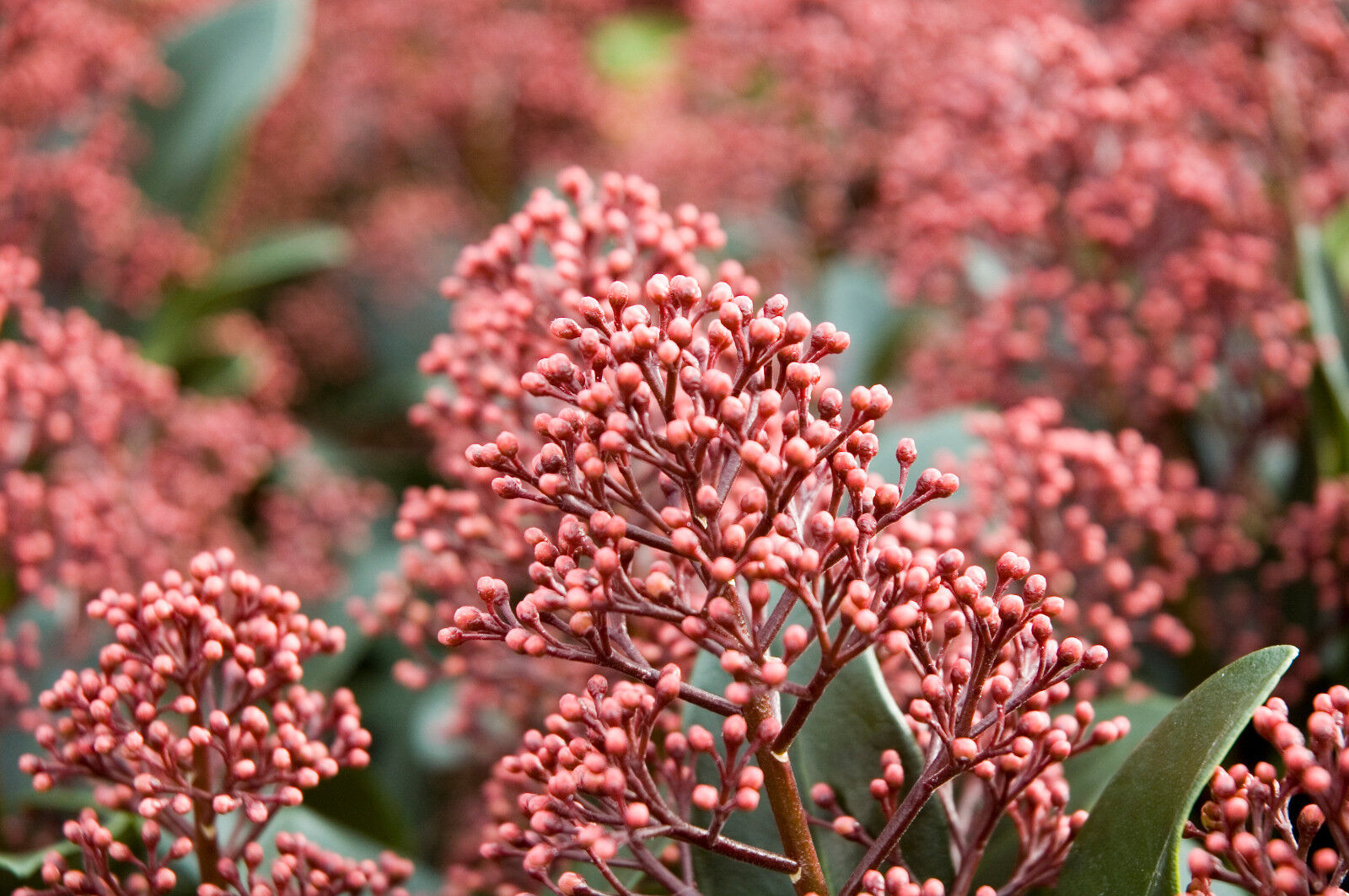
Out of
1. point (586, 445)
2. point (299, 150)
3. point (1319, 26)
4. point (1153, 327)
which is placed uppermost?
point (299, 150)

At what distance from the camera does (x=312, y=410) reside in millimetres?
2943

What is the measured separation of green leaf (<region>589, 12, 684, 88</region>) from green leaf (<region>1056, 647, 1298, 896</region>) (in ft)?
9.24

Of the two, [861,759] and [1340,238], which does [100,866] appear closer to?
[861,759]

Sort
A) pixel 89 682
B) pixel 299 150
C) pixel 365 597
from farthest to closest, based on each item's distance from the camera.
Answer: pixel 299 150 < pixel 365 597 < pixel 89 682

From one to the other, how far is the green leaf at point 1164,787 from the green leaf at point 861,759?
0.37 feet

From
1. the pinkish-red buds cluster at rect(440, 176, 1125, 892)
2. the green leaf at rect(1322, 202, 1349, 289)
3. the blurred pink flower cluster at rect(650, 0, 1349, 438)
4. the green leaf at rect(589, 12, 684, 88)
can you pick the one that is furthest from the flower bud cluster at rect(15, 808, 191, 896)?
the green leaf at rect(589, 12, 684, 88)

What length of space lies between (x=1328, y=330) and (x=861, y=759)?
960mm

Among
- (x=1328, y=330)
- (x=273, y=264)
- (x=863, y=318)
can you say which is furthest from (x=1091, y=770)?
(x=273, y=264)

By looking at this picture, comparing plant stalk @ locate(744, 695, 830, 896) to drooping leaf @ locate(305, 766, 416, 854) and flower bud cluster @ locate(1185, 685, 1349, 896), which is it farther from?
drooping leaf @ locate(305, 766, 416, 854)

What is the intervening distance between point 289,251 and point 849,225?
124cm

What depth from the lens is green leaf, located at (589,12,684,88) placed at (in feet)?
10.7

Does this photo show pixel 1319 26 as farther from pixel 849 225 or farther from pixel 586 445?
pixel 586 445

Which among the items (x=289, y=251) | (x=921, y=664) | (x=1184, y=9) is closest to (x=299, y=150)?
(x=289, y=251)

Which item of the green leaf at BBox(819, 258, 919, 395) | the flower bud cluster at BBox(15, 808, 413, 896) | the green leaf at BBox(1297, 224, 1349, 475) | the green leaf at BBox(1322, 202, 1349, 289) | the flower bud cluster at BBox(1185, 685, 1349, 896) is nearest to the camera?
the flower bud cluster at BBox(1185, 685, 1349, 896)
